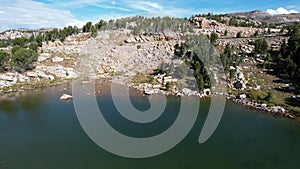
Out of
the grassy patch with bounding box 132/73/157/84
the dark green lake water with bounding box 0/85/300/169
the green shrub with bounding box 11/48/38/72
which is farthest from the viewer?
the green shrub with bounding box 11/48/38/72

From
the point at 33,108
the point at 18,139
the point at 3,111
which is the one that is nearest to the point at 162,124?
the point at 18,139

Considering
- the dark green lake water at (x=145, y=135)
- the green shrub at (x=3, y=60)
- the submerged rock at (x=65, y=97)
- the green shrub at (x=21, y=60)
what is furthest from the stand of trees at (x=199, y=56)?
the green shrub at (x=3, y=60)

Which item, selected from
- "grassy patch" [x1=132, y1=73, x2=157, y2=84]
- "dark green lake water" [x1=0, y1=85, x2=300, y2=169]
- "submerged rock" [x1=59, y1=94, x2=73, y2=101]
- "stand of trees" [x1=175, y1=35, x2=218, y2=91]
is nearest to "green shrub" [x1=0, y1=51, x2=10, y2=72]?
"dark green lake water" [x1=0, y1=85, x2=300, y2=169]

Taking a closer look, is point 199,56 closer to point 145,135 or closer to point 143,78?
point 143,78

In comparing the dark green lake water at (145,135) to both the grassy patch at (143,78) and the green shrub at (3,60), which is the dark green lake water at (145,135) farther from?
the green shrub at (3,60)

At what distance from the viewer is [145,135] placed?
2845 cm

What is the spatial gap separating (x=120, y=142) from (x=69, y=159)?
5881 mm

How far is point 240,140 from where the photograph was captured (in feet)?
90.9

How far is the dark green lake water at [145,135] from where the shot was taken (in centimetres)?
2281

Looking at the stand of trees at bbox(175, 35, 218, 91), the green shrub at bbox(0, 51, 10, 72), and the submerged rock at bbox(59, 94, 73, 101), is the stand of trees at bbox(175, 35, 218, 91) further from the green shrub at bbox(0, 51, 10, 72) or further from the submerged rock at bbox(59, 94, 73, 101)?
the green shrub at bbox(0, 51, 10, 72)

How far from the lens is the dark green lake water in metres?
22.8

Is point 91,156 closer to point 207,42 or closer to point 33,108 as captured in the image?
point 33,108

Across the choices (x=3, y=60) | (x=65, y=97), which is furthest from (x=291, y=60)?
(x=3, y=60)

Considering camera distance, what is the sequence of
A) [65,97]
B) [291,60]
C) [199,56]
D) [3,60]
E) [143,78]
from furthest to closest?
[199,56], [143,78], [3,60], [291,60], [65,97]
